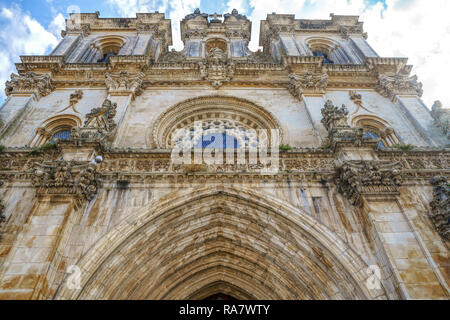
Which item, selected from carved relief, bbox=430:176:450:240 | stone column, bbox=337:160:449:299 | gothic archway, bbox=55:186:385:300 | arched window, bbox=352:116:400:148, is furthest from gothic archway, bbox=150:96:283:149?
carved relief, bbox=430:176:450:240

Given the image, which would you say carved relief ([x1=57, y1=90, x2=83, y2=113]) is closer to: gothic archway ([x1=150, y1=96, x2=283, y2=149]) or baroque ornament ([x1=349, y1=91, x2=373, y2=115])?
gothic archway ([x1=150, y1=96, x2=283, y2=149])

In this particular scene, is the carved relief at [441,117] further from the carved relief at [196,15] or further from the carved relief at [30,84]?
the carved relief at [196,15]

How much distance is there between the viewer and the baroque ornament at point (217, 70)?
13609 mm

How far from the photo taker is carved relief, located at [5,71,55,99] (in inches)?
490

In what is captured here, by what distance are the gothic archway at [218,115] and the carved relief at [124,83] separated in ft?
6.71

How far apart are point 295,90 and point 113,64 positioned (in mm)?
9007

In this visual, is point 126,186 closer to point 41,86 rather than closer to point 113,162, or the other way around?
point 113,162

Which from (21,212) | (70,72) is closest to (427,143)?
A: (21,212)

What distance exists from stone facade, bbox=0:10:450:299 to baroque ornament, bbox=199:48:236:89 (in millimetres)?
112

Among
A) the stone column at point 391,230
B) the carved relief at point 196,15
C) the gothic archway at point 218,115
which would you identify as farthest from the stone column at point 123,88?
the carved relief at point 196,15

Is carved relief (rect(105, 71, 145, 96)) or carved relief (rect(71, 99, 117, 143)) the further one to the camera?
carved relief (rect(105, 71, 145, 96))

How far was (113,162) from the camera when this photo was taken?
29.0ft

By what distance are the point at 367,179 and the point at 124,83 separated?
34.9ft

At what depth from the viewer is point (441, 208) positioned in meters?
7.18
